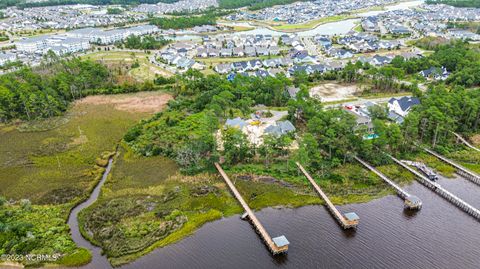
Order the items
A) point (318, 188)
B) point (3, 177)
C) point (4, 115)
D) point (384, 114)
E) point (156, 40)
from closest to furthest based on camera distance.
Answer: point (318, 188), point (3, 177), point (384, 114), point (4, 115), point (156, 40)

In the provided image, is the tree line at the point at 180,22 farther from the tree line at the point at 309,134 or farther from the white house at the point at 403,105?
the white house at the point at 403,105

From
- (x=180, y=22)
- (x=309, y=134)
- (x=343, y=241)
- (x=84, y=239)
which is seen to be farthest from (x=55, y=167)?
(x=180, y=22)

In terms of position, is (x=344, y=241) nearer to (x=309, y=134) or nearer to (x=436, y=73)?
(x=309, y=134)

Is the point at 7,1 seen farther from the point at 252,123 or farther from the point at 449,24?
the point at 449,24

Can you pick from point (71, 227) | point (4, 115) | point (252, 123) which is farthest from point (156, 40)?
point (71, 227)

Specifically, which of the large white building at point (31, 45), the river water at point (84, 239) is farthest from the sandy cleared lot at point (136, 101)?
the large white building at point (31, 45)

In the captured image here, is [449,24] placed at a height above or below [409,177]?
above
